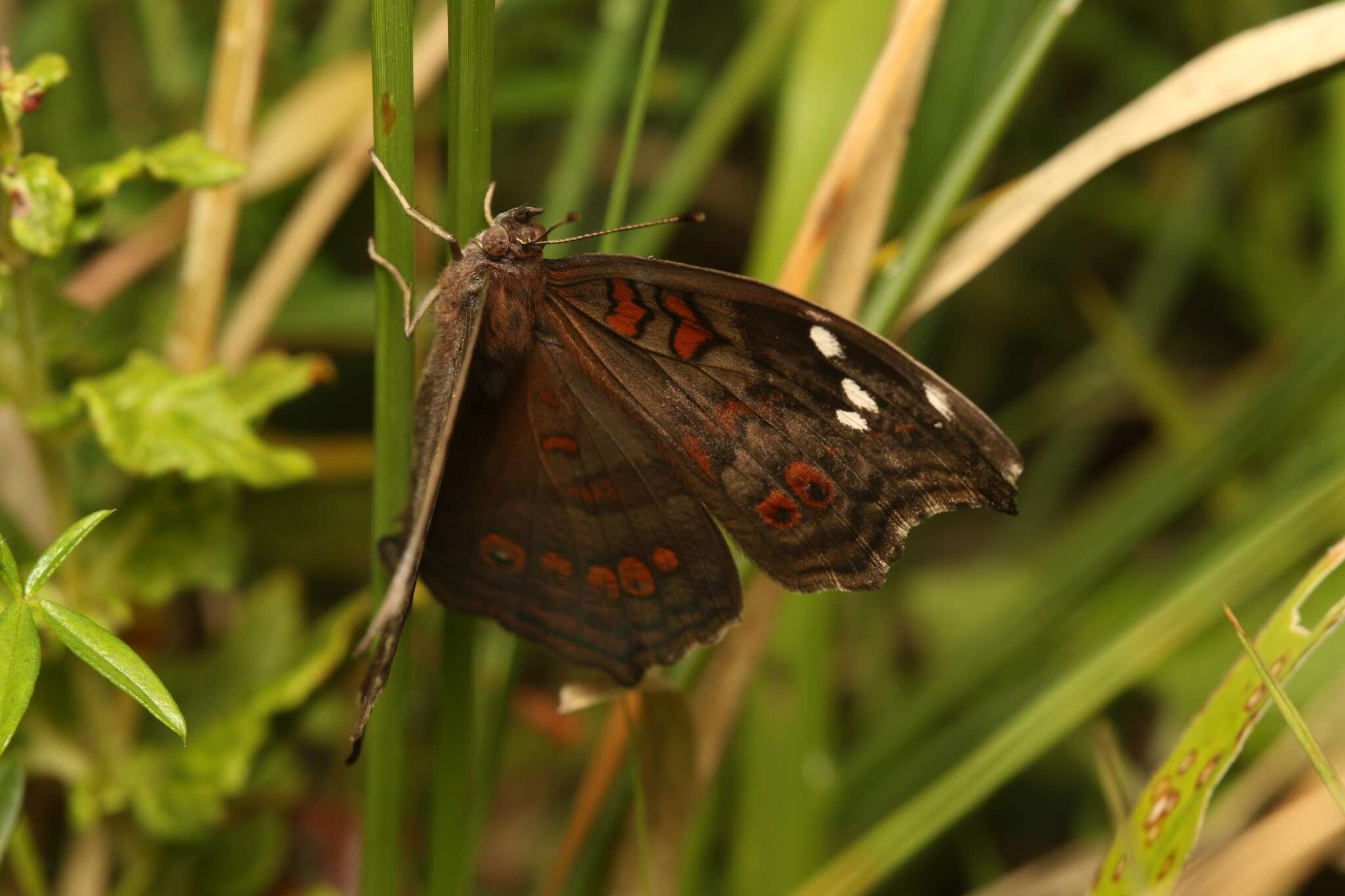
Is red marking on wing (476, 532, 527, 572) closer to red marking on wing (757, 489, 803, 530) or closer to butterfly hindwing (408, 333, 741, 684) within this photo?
butterfly hindwing (408, 333, 741, 684)

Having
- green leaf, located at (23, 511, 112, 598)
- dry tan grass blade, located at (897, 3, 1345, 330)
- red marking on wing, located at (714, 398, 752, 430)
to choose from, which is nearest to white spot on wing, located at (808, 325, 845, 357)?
red marking on wing, located at (714, 398, 752, 430)

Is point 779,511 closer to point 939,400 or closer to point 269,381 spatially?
point 939,400

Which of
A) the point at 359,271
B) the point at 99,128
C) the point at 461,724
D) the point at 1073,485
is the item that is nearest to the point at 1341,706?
the point at 461,724

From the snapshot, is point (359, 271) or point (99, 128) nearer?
point (99, 128)

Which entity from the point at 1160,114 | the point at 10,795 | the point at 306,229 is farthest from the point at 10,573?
the point at 1160,114

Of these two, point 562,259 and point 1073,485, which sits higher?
point 562,259

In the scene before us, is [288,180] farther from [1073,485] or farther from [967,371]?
[1073,485]

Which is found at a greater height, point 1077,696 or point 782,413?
point 782,413
